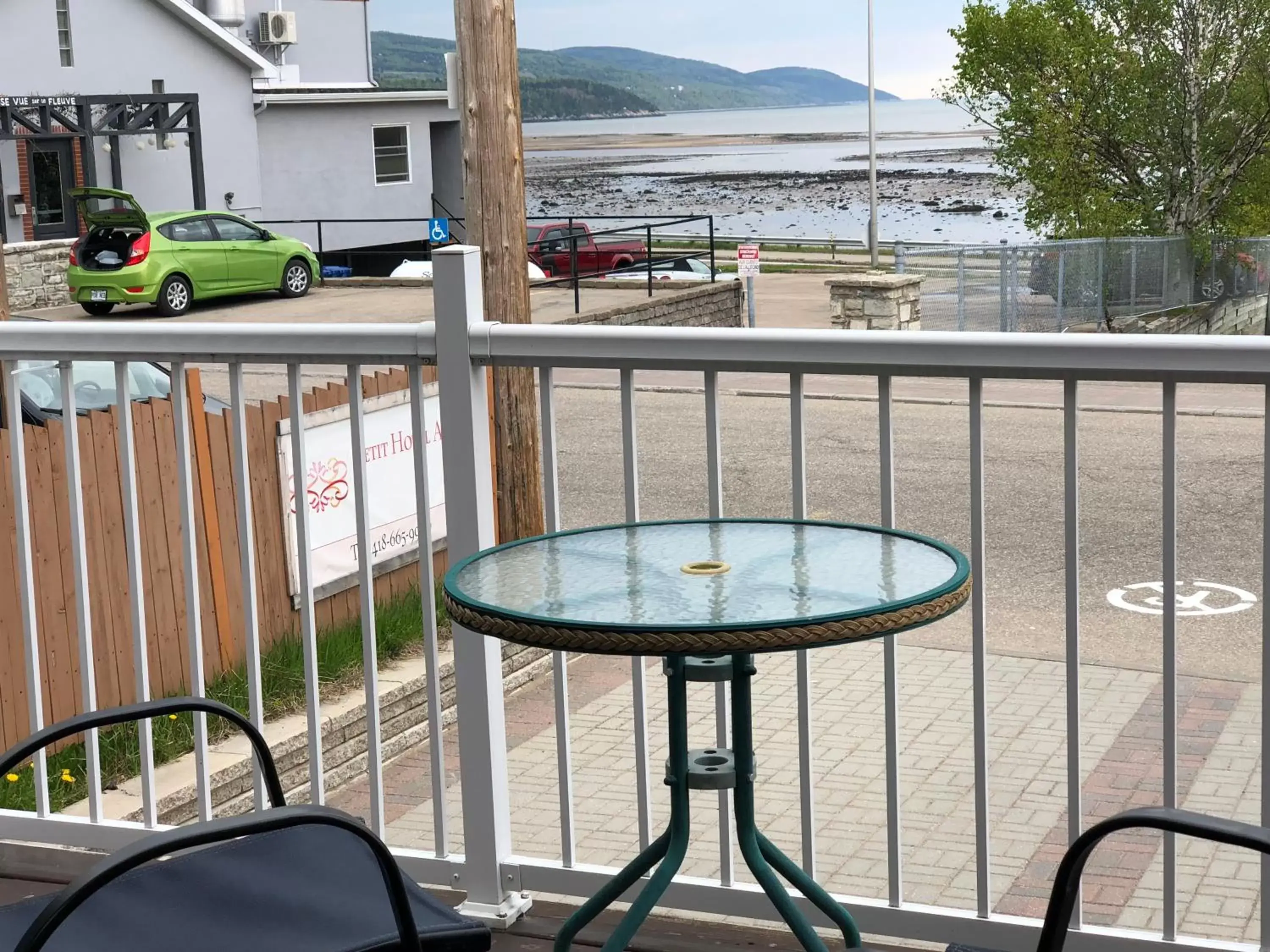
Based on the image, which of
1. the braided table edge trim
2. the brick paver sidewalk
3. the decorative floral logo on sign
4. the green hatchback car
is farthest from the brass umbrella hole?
the green hatchback car

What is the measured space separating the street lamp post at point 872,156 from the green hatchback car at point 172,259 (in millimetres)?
19314

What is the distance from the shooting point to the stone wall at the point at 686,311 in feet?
71.0

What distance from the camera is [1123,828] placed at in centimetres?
179

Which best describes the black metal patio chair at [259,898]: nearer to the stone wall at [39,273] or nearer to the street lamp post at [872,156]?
the stone wall at [39,273]

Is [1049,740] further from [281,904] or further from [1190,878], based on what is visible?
[281,904]

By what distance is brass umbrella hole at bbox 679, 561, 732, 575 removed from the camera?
2344 mm

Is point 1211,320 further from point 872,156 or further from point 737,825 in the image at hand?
point 737,825

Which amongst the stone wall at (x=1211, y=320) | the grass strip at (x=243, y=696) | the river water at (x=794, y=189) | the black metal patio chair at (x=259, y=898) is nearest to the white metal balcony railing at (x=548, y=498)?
the black metal patio chair at (x=259, y=898)

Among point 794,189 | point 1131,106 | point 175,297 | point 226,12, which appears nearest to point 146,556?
point 175,297

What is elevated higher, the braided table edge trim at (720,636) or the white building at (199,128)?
the white building at (199,128)

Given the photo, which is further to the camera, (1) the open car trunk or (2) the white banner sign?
(1) the open car trunk

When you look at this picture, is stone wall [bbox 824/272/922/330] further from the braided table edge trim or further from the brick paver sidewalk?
the braided table edge trim

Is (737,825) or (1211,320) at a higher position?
(737,825)

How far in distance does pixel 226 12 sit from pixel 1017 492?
125 feet
